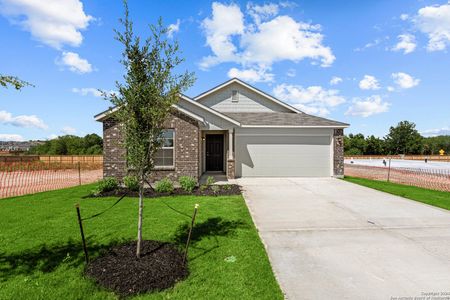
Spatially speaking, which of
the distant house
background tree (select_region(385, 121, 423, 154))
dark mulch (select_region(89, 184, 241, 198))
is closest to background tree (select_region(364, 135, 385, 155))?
background tree (select_region(385, 121, 423, 154))

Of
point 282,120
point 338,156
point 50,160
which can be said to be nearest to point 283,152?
point 282,120

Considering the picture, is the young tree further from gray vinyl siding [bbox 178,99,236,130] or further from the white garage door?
the white garage door

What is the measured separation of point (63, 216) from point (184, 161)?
611 cm

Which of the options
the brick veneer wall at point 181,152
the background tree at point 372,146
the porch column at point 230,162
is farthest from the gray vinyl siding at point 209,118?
the background tree at point 372,146

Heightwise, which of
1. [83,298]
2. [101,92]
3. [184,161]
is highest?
[101,92]

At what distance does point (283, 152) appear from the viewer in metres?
16.1

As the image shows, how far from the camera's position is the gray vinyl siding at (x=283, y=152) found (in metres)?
16.0

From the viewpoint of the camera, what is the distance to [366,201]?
30.5ft

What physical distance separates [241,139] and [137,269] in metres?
12.5

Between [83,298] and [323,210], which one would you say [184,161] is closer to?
[323,210]

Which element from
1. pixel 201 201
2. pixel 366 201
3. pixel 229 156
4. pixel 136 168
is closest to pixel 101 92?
pixel 136 168

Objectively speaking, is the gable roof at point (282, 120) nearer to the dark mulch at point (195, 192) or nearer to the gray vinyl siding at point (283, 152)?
the gray vinyl siding at point (283, 152)

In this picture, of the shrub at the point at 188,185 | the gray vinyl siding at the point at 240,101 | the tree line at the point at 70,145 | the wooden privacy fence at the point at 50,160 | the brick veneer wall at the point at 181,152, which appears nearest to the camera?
the shrub at the point at 188,185

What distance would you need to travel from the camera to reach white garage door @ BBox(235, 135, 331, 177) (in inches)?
630
